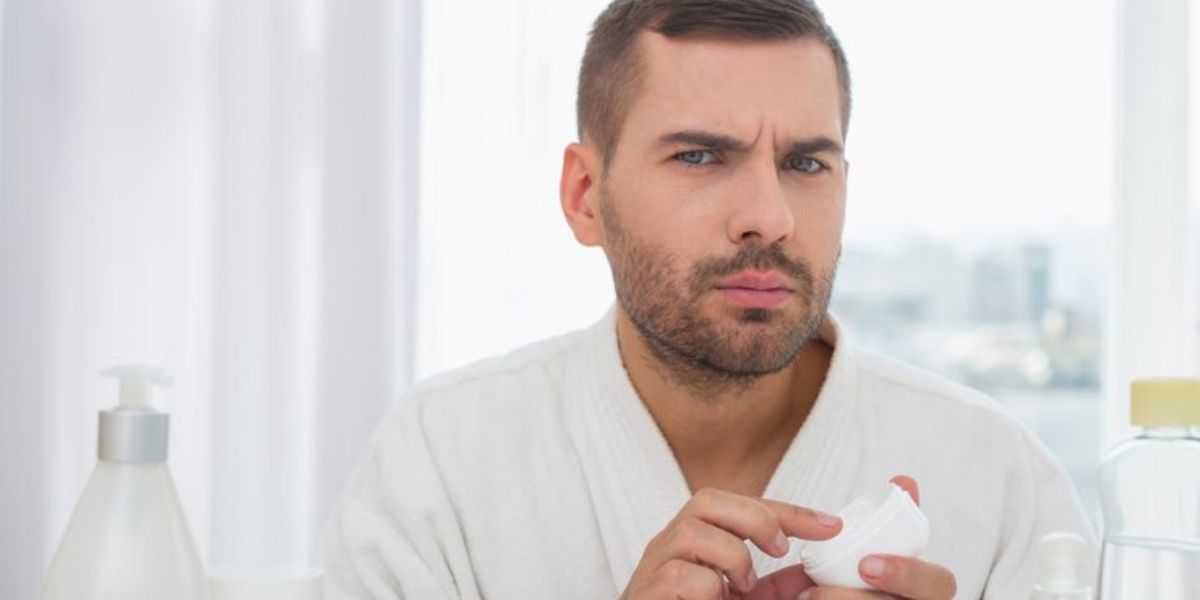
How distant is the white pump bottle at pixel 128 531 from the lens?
30.6 inches

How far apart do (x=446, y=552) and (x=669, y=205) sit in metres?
0.40

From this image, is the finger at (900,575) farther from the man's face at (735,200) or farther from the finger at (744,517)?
the man's face at (735,200)

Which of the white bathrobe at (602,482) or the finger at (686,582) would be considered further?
the white bathrobe at (602,482)

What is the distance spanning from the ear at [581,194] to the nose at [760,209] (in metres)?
0.26

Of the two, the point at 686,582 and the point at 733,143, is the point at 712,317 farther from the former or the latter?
the point at 686,582

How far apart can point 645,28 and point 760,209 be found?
0.87 ft

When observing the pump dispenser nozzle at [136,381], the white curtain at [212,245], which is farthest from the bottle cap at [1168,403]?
the white curtain at [212,245]

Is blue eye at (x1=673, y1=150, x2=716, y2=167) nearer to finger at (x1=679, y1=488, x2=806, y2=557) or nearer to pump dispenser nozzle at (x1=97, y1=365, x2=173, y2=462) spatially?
finger at (x1=679, y1=488, x2=806, y2=557)

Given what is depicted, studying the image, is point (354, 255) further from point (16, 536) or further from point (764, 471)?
point (764, 471)

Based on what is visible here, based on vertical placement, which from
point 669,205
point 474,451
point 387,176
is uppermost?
point 387,176

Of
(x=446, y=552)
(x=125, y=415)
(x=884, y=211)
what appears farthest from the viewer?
(x=884, y=211)

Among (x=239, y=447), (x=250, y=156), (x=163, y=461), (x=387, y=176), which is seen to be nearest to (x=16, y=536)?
(x=239, y=447)

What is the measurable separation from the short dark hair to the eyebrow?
0.09 metres

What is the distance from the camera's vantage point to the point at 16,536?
1778mm
